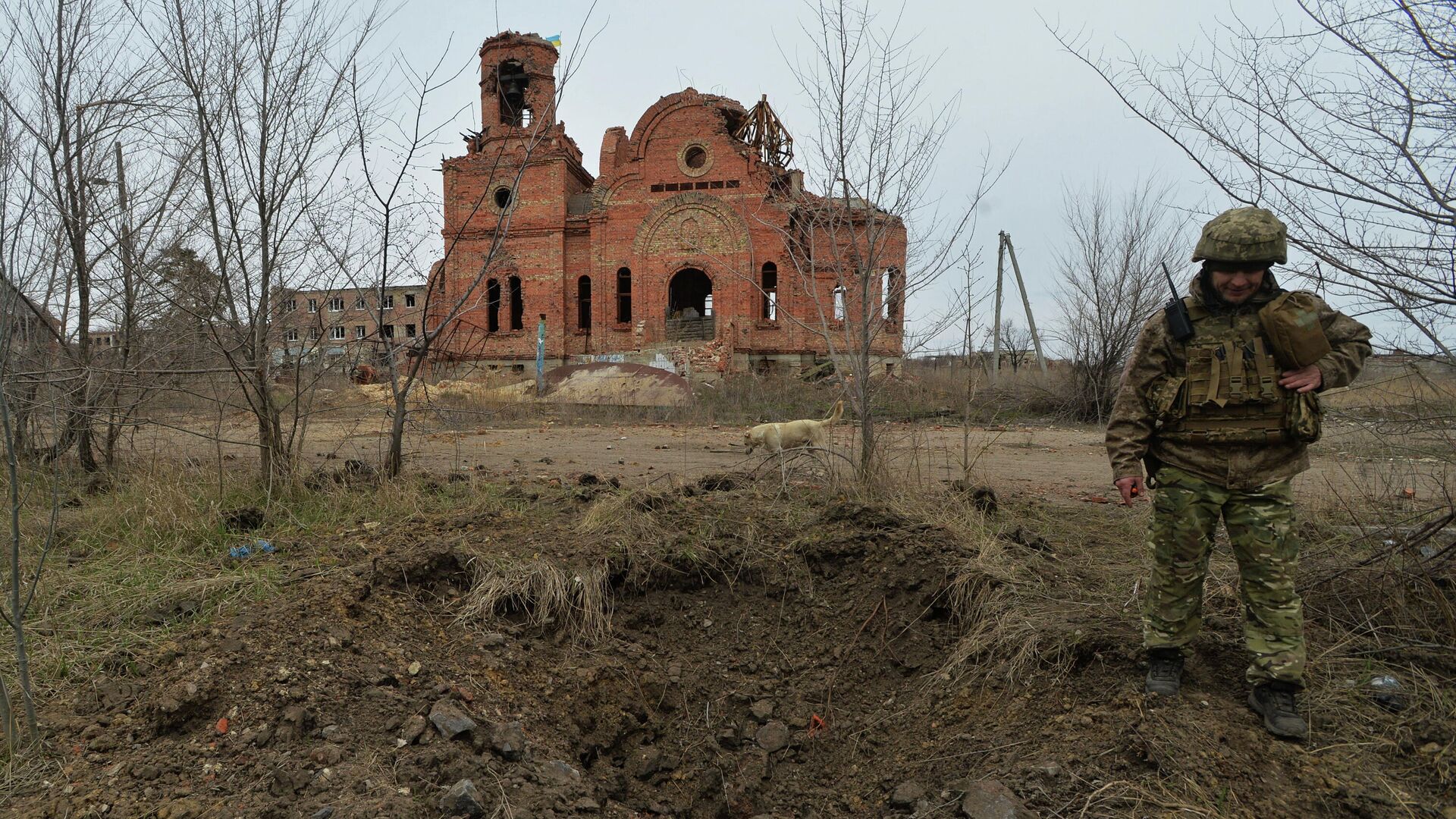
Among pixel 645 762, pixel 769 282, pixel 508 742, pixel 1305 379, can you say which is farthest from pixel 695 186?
pixel 508 742

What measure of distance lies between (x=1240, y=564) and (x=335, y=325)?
5.27 metres

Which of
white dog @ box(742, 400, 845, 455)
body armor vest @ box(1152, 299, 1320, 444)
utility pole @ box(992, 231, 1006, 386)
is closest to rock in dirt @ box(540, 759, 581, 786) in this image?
body armor vest @ box(1152, 299, 1320, 444)

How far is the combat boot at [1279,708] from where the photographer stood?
7.22 ft

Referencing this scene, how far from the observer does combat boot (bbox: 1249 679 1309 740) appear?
220 centimetres

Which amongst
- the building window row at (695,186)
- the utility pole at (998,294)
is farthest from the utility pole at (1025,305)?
the building window row at (695,186)

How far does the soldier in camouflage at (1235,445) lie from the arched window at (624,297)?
21100 mm

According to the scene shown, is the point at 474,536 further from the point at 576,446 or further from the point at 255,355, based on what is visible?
the point at 576,446

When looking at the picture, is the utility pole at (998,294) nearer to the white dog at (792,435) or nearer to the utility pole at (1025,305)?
the utility pole at (1025,305)

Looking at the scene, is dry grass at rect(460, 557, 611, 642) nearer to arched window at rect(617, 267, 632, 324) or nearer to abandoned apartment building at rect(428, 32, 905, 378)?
abandoned apartment building at rect(428, 32, 905, 378)

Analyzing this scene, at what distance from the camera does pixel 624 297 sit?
23.3 m

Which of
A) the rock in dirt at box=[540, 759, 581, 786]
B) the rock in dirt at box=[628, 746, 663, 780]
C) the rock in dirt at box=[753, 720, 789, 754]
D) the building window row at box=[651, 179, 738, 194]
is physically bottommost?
the rock in dirt at box=[628, 746, 663, 780]

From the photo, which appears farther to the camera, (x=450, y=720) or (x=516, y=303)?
(x=516, y=303)

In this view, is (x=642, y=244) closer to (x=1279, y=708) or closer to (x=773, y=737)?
(x=773, y=737)

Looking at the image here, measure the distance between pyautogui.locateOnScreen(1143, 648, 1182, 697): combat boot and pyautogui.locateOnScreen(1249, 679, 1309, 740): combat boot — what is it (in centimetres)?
22
